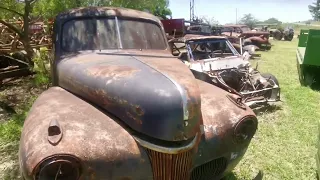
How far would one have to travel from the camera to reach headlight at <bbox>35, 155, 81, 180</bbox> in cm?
214

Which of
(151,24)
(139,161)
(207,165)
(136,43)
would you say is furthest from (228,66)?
(139,161)

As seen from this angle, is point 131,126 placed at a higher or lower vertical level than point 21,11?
lower

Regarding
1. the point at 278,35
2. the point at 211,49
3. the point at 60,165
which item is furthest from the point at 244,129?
the point at 278,35

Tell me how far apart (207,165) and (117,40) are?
2.07 metres

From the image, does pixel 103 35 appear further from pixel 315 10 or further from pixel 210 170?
pixel 315 10

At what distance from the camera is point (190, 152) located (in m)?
2.64

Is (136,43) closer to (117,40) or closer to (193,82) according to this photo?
(117,40)

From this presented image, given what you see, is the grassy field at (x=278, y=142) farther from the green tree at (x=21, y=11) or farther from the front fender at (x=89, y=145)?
the front fender at (x=89, y=145)

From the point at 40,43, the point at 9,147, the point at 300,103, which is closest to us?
the point at 9,147

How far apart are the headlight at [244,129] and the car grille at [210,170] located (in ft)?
0.89

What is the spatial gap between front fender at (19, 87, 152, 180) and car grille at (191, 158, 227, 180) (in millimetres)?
596

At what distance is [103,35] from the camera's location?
4.05 meters

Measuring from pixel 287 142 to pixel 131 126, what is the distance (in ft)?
12.2

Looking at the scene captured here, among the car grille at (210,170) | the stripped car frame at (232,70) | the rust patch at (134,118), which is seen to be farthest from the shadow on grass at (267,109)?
the rust patch at (134,118)
